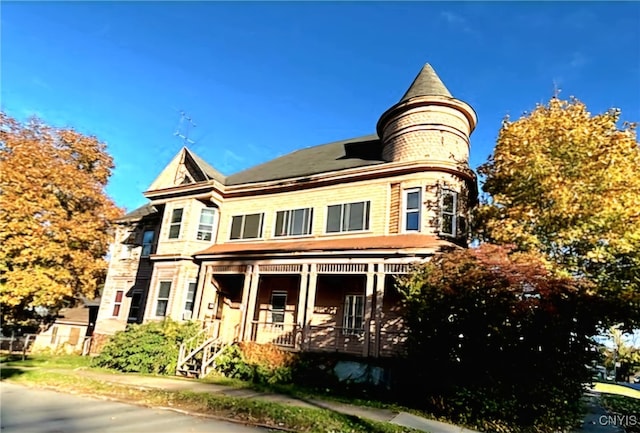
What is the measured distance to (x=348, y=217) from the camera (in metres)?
18.5

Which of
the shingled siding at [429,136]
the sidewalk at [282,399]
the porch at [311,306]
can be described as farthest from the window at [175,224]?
the shingled siding at [429,136]

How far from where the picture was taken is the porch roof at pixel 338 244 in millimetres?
15227

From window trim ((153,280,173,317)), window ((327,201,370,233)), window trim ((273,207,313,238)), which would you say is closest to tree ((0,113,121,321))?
window trim ((153,280,173,317))

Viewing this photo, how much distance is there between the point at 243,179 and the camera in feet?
76.1

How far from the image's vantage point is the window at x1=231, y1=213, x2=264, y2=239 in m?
20.8

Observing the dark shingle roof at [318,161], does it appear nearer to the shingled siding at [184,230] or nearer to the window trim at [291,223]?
the window trim at [291,223]

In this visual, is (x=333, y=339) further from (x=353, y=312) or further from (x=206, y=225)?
(x=206, y=225)

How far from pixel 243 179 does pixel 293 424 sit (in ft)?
52.7

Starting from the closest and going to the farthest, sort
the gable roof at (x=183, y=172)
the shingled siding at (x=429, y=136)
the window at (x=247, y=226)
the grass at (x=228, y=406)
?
the grass at (x=228, y=406), the shingled siding at (x=429, y=136), the window at (x=247, y=226), the gable roof at (x=183, y=172)

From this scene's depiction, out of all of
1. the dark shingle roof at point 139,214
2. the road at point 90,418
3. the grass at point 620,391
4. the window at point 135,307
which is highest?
the dark shingle roof at point 139,214

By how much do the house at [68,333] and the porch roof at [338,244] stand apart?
1616cm

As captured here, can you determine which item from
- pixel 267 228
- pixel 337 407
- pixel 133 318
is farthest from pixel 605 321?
pixel 133 318

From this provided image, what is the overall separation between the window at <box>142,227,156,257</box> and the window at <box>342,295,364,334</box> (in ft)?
43.6

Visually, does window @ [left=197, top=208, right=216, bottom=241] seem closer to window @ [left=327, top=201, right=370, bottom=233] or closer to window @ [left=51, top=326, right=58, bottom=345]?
window @ [left=327, top=201, right=370, bottom=233]
